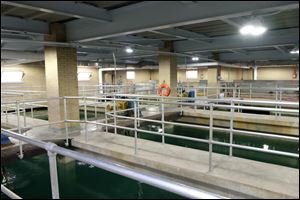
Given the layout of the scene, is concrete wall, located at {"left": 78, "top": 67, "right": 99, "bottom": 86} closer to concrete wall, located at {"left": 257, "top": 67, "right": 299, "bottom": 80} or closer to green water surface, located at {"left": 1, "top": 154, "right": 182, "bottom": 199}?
green water surface, located at {"left": 1, "top": 154, "right": 182, "bottom": 199}

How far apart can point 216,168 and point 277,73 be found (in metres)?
17.6

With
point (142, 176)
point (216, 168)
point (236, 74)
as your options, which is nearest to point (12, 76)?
point (216, 168)

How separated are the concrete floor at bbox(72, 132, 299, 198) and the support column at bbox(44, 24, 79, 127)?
7.65ft

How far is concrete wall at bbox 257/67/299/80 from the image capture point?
57.2 ft

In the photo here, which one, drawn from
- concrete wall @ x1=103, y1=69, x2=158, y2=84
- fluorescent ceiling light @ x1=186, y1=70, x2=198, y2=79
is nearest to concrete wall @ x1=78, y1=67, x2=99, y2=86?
concrete wall @ x1=103, y1=69, x2=158, y2=84

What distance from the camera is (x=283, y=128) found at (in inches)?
256

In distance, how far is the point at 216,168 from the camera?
3.12 metres

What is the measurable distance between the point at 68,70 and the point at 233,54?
331 inches

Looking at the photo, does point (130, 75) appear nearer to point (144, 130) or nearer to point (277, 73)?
point (277, 73)

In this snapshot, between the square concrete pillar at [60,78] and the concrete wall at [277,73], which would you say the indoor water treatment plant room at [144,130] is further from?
the concrete wall at [277,73]

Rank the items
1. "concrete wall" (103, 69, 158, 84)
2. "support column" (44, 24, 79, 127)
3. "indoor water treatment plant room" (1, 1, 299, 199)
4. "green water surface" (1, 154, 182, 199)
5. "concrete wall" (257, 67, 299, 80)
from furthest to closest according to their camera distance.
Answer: "concrete wall" (103, 69, 158, 84), "concrete wall" (257, 67, 299, 80), "support column" (44, 24, 79, 127), "green water surface" (1, 154, 182, 199), "indoor water treatment plant room" (1, 1, 299, 199)

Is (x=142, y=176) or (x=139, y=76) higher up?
(x=139, y=76)

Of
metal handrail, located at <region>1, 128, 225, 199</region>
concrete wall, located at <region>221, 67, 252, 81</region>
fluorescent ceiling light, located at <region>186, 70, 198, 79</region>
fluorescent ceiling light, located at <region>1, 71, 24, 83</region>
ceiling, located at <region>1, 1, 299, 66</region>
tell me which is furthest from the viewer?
fluorescent ceiling light, located at <region>186, 70, 198, 79</region>

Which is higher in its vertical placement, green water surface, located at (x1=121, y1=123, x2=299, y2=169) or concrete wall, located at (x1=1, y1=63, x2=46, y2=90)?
concrete wall, located at (x1=1, y1=63, x2=46, y2=90)
